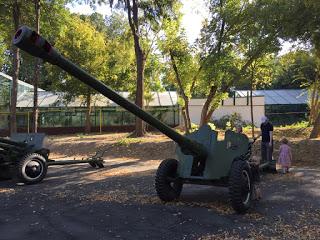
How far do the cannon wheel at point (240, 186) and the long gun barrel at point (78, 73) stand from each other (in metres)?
0.77

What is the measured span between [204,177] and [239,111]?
33254mm

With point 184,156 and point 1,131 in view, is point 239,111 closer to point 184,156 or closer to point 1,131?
point 1,131

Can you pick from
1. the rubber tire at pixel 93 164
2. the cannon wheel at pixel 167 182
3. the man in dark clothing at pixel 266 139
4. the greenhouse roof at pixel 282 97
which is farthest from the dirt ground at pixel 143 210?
the greenhouse roof at pixel 282 97

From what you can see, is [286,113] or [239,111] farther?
[286,113]

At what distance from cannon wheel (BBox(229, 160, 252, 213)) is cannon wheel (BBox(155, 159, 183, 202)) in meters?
1.30

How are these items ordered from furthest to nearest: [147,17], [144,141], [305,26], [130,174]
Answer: [147,17]
[144,141]
[305,26]
[130,174]

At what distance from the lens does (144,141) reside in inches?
882

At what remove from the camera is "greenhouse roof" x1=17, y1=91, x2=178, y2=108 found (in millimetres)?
38500

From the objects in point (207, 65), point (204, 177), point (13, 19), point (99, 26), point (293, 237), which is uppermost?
point (99, 26)

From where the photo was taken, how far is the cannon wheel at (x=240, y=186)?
850cm

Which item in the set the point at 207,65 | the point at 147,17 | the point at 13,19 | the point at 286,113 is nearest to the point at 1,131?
the point at 13,19

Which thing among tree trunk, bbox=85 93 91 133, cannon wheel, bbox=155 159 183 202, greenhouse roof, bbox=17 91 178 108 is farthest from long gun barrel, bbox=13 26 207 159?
greenhouse roof, bbox=17 91 178 108

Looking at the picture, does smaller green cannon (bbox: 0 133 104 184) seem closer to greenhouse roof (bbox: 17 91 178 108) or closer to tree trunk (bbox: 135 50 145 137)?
tree trunk (bbox: 135 50 145 137)

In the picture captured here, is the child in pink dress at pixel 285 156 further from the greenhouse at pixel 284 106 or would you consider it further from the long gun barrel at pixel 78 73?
the greenhouse at pixel 284 106
